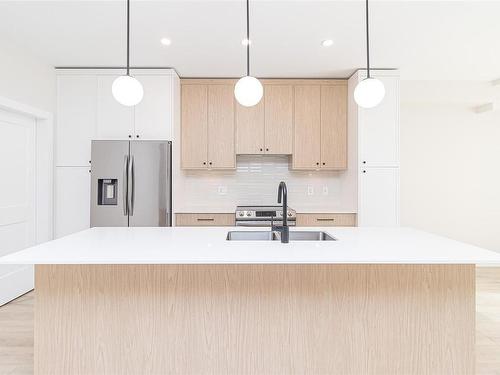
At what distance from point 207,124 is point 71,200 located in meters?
1.81

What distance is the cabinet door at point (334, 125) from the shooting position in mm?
4117

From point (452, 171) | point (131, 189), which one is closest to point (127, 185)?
point (131, 189)

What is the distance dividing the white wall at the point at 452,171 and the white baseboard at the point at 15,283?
195 inches

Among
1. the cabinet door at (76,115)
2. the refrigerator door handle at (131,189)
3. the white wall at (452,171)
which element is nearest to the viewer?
the refrigerator door handle at (131,189)

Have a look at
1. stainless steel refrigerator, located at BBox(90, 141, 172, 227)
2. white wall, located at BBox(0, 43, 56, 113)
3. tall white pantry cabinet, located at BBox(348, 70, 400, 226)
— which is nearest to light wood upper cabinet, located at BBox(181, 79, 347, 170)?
tall white pantry cabinet, located at BBox(348, 70, 400, 226)

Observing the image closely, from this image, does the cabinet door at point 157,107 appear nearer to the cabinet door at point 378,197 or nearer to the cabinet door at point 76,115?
the cabinet door at point 76,115

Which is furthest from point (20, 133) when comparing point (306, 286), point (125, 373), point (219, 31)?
point (306, 286)

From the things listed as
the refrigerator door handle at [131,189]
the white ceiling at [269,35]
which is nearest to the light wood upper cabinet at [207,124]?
the white ceiling at [269,35]

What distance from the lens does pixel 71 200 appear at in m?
3.83

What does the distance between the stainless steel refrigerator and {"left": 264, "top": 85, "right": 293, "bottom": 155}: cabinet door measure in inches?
54.6

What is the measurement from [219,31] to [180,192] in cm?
202

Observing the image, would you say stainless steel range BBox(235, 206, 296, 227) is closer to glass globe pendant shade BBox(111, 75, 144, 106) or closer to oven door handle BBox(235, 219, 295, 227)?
oven door handle BBox(235, 219, 295, 227)

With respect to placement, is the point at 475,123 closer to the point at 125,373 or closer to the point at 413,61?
the point at 413,61

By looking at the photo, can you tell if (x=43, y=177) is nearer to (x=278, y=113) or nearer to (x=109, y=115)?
(x=109, y=115)
